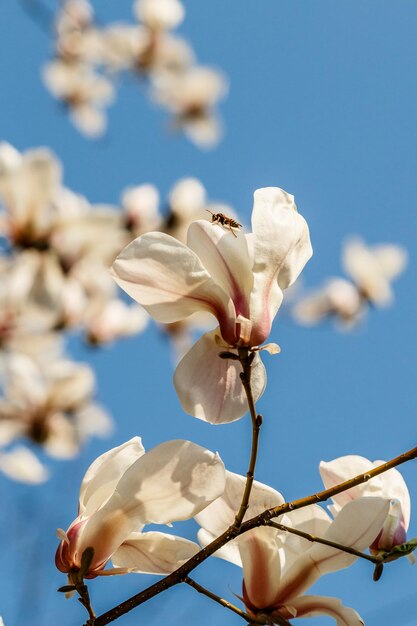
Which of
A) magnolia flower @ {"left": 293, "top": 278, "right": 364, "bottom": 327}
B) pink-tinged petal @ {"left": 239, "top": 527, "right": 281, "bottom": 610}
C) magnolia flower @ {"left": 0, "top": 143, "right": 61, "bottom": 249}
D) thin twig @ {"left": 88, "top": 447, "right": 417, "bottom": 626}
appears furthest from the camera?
magnolia flower @ {"left": 293, "top": 278, "right": 364, "bottom": 327}

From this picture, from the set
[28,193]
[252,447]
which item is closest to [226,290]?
[252,447]

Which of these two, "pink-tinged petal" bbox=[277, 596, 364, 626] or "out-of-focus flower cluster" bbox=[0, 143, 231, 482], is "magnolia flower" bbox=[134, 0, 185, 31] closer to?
"out-of-focus flower cluster" bbox=[0, 143, 231, 482]

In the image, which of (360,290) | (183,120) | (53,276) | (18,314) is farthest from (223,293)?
(183,120)

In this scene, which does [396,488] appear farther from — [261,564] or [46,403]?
[46,403]

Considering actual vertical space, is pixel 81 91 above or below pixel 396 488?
above

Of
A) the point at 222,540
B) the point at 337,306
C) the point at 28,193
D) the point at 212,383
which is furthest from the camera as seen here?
the point at 337,306

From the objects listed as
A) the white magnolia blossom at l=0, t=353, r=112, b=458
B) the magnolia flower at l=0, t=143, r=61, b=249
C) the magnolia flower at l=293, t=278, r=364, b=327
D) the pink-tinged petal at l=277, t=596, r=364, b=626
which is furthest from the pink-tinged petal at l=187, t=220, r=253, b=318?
the magnolia flower at l=293, t=278, r=364, b=327
